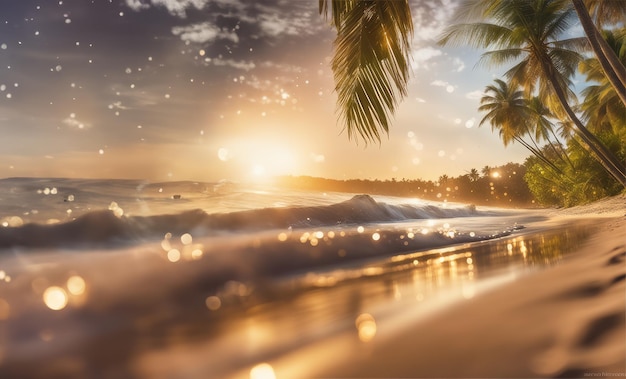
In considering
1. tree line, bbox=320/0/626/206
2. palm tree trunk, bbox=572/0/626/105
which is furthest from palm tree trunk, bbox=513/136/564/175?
palm tree trunk, bbox=572/0/626/105

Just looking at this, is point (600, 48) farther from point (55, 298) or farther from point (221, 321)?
point (55, 298)

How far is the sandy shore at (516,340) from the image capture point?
712mm

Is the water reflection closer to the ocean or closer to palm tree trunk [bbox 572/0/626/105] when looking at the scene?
the ocean

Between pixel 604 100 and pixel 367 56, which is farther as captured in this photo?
pixel 604 100

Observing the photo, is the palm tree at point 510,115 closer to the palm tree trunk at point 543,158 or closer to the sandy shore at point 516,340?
the palm tree trunk at point 543,158

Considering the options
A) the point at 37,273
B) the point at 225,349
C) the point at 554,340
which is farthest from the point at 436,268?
the point at 37,273

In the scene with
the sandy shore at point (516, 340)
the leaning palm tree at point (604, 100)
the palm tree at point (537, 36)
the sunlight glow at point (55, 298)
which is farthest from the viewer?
the leaning palm tree at point (604, 100)

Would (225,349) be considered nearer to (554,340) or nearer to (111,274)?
(554,340)

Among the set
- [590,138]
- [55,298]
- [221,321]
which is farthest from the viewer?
[590,138]

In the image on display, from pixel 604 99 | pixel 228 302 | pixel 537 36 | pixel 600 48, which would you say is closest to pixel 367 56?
pixel 228 302

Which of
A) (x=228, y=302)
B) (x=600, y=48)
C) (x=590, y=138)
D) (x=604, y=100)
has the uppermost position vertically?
(x=604, y=100)

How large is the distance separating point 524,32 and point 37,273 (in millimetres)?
16799

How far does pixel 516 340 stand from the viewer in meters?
0.84

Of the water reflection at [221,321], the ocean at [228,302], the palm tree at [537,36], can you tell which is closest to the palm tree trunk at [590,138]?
the palm tree at [537,36]
